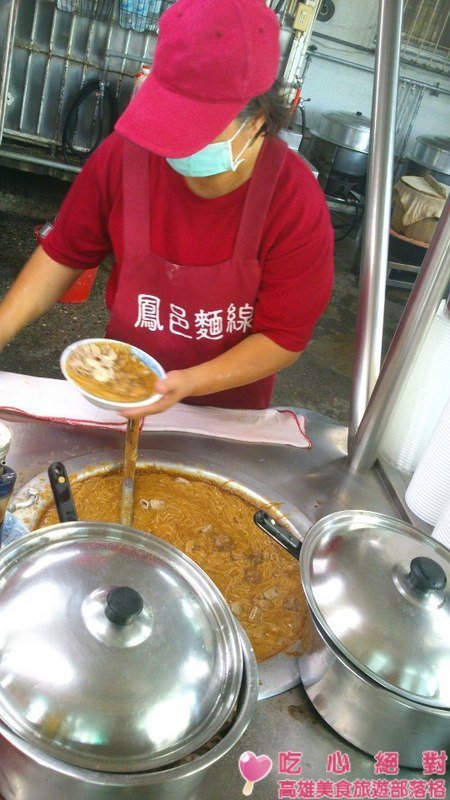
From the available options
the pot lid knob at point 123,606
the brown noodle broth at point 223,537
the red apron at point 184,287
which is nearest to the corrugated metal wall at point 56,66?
the red apron at point 184,287

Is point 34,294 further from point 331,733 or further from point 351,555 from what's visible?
point 331,733

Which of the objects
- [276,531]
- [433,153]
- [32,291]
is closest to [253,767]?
[276,531]

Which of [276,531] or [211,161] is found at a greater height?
[211,161]

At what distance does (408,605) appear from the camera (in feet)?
3.86

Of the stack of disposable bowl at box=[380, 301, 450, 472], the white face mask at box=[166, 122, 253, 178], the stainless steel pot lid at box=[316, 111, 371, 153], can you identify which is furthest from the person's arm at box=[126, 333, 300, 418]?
the stainless steel pot lid at box=[316, 111, 371, 153]

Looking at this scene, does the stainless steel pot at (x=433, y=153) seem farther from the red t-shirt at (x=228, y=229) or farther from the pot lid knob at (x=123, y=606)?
the pot lid knob at (x=123, y=606)

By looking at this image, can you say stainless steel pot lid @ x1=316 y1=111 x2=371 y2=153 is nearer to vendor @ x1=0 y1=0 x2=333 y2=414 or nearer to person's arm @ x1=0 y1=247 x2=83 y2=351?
vendor @ x1=0 y1=0 x2=333 y2=414

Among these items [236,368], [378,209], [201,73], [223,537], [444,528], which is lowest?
[223,537]

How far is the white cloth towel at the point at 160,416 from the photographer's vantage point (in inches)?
71.2

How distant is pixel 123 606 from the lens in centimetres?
93

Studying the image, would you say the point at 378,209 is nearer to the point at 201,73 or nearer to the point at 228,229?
the point at 228,229

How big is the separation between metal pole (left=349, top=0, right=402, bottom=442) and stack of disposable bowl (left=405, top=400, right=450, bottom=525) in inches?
12.6

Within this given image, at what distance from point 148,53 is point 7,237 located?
86.4 inches

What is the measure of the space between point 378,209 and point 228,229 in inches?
19.4
